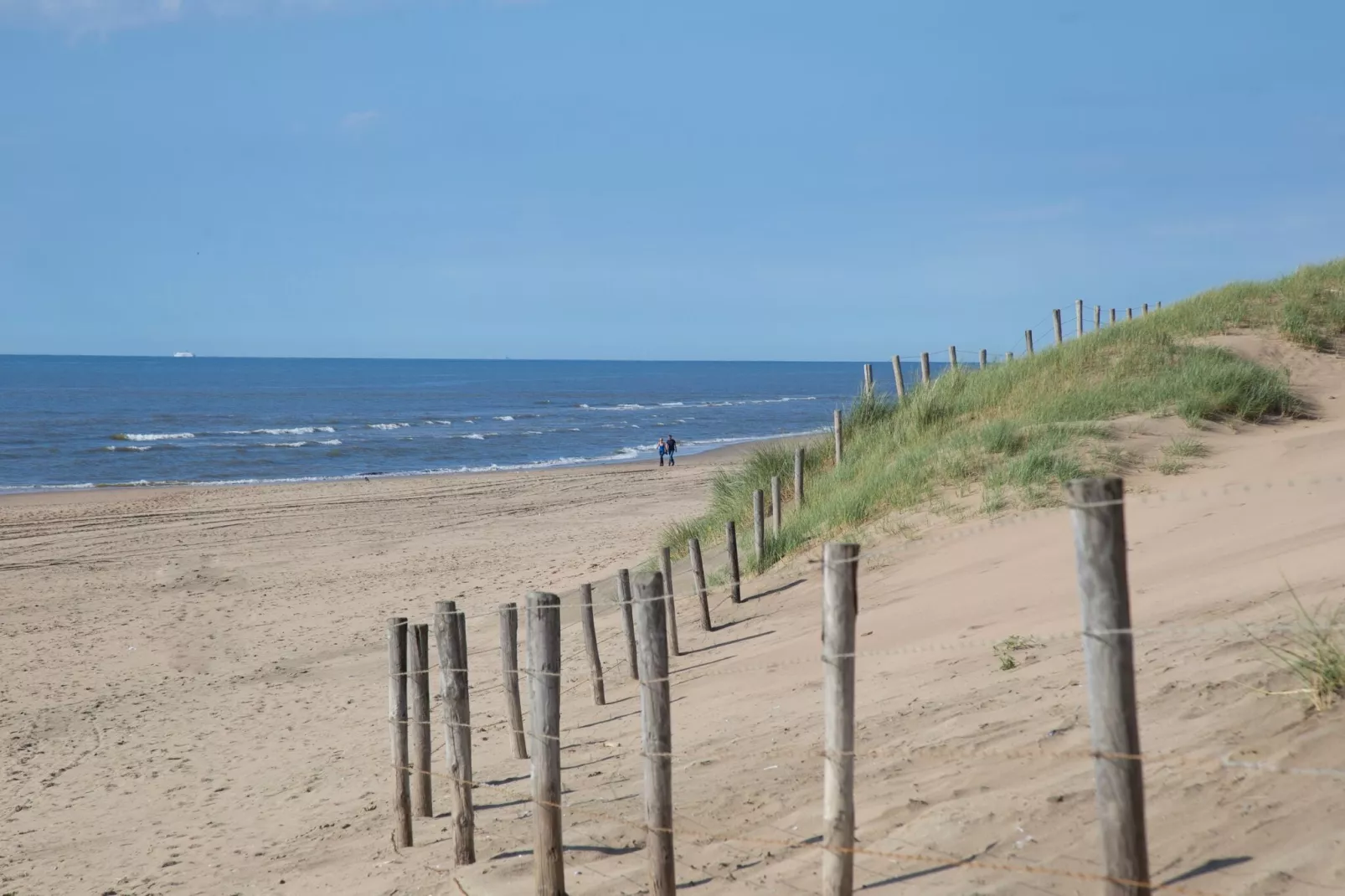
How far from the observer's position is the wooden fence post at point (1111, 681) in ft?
12.2

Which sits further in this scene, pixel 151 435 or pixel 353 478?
pixel 151 435

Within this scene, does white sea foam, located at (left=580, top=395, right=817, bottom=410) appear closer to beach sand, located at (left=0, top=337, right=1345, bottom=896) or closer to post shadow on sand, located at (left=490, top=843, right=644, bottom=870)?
beach sand, located at (left=0, top=337, right=1345, bottom=896)

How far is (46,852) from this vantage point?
27.0 feet

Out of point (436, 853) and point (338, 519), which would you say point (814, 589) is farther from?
point (338, 519)

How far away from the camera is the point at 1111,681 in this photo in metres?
3.77

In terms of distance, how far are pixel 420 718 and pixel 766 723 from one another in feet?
7.36

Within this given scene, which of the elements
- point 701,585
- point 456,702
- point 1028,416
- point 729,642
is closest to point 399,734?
point 456,702

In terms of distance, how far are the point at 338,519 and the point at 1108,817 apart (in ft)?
82.6

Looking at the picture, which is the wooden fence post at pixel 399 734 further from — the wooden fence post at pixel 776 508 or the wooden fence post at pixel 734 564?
the wooden fence post at pixel 776 508

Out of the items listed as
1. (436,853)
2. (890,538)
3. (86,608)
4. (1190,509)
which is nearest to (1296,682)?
(436,853)

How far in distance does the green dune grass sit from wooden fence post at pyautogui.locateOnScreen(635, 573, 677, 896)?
8267 mm

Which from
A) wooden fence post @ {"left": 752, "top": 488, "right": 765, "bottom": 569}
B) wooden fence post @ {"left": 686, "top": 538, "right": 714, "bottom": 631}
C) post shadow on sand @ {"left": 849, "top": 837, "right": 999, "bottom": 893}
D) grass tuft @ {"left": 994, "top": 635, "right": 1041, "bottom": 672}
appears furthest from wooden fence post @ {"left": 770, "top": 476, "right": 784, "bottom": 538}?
post shadow on sand @ {"left": 849, "top": 837, "right": 999, "bottom": 893}

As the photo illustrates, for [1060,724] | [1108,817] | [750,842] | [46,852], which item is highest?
[1108,817]

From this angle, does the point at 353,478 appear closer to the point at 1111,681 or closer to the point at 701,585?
the point at 701,585
